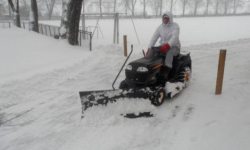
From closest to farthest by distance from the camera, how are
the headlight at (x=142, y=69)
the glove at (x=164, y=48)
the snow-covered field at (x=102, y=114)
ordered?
the snow-covered field at (x=102, y=114) < the headlight at (x=142, y=69) < the glove at (x=164, y=48)

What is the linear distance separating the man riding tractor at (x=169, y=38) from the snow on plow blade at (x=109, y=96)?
95cm

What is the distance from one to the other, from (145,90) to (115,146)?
53.3 inches

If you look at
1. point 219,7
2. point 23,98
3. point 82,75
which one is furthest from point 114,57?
point 219,7

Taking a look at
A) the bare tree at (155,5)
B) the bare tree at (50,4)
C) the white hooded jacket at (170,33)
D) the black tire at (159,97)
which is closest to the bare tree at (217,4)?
the bare tree at (155,5)

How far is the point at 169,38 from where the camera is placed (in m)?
5.69

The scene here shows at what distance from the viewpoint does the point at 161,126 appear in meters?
4.13

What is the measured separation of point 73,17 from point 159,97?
7.14 m

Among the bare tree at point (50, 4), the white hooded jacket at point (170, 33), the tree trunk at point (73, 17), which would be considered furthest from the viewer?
the bare tree at point (50, 4)

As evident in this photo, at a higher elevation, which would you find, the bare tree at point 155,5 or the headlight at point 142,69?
the bare tree at point 155,5

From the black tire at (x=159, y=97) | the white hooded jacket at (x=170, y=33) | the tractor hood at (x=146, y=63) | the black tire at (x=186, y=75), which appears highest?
the white hooded jacket at (x=170, y=33)

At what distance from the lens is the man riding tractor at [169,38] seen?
5117mm

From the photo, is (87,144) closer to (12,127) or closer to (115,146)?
(115,146)

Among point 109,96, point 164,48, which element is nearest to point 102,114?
point 109,96

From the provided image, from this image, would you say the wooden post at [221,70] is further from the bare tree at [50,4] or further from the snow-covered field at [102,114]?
the bare tree at [50,4]
